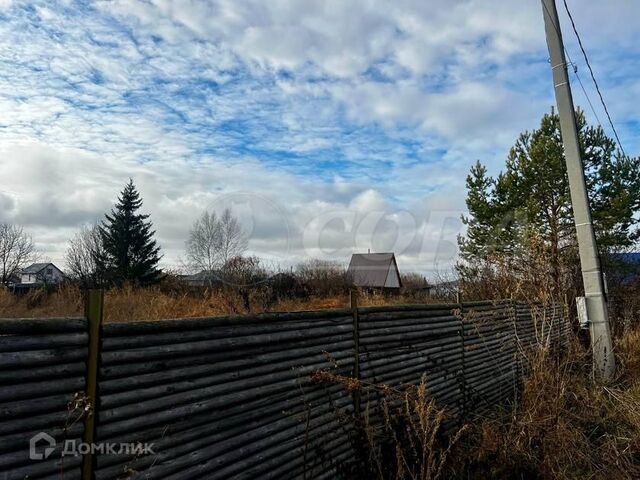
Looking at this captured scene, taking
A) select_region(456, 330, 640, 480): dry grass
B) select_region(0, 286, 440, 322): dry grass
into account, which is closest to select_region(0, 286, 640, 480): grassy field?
select_region(456, 330, 640, 480): dry grass

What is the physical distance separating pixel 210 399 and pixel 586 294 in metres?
6.42

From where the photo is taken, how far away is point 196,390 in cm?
227

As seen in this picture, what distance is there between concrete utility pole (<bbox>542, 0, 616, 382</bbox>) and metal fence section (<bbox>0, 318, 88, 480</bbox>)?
6.80 meters

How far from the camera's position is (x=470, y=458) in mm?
3562

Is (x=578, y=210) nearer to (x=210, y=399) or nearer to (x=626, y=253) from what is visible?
(x=210, y=399)

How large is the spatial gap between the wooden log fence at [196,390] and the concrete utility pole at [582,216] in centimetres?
394

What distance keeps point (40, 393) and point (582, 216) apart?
23.7 feet

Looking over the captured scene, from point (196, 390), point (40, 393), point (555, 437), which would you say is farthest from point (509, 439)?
point (40, 393)

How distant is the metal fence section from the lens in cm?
159

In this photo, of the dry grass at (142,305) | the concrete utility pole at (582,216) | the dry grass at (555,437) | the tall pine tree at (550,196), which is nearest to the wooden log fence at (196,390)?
the dry grass at (555,437)

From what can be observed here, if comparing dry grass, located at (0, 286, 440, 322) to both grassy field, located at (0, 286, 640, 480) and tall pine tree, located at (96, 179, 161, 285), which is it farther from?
tall pine tree, located at (96, 179, 161, 285)

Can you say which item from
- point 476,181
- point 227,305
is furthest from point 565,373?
point 476,181

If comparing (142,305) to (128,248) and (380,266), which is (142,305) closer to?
(128,248)

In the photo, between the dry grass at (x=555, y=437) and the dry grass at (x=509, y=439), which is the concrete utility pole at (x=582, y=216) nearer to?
the dry grass at (x=555, y=437)
